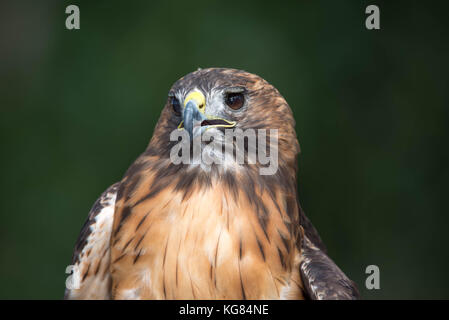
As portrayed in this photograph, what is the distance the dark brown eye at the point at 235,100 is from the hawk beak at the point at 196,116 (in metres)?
0.08

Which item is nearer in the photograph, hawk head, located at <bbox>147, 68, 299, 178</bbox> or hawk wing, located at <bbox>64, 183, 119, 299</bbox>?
hawk head, located at <bbox>147, 68, 299, 178</bbox>

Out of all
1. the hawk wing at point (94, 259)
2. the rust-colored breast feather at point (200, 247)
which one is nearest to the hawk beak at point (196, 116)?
the rust-colored breast feather at point (200, 247)

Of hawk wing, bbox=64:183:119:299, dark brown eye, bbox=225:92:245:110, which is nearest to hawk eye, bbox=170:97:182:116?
dark brown eye, bbox=225:92:245:110

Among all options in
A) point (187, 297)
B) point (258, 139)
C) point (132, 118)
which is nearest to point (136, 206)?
point (187, 297)

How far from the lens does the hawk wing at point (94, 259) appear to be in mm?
1920

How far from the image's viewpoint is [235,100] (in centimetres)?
181

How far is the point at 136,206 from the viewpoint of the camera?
1.76 meters

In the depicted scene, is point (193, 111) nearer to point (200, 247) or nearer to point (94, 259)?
point (200, 247)

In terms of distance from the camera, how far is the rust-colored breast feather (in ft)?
5.45

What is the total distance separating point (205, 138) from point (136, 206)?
0.33m

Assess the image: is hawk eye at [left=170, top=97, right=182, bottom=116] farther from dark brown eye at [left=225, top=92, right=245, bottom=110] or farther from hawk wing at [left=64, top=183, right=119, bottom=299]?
hawk wing at [left=64, top=183, right=119, bottom=299]

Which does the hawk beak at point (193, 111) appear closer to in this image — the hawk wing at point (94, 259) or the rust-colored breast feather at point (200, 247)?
the rust-colored breast feather at point (200, 247)

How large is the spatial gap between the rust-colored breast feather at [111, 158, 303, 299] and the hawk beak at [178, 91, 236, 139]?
20 cm
